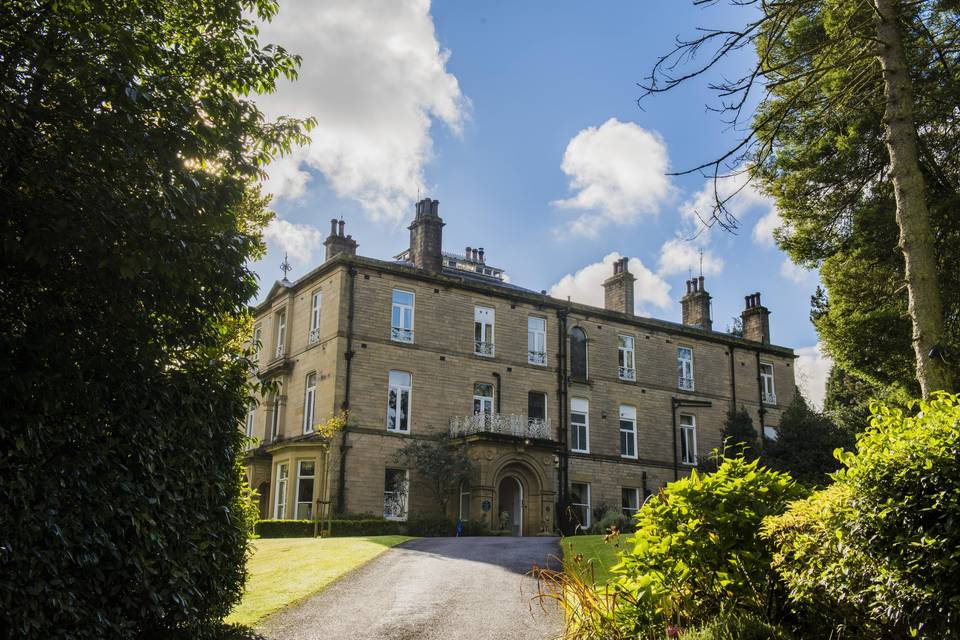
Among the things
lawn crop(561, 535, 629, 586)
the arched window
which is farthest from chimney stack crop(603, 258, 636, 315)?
lawn crop(561, 535, 629, 586)

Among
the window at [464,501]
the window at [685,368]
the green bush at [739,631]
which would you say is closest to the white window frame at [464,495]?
the window at [464,501]

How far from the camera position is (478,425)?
2955 centimetres

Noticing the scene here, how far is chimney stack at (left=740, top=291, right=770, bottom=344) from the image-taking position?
137 feet

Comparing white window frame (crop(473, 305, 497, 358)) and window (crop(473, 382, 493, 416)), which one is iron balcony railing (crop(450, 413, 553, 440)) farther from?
white window frame (crop(473, 305, 497, 358))

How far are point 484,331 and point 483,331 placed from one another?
5 centimetres

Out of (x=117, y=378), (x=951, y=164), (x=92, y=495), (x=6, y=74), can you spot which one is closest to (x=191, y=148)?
(x=6, y=74)

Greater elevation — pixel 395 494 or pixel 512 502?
pixel 395 494

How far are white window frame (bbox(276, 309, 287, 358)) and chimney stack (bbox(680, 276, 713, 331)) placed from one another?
65.4 ft

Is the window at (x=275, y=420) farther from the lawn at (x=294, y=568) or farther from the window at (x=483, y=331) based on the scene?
the lawn at (x=294, y=568)

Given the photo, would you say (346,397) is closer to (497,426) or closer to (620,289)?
(497,426)

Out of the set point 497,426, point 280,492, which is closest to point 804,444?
point 497,426

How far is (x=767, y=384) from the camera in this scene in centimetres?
4050

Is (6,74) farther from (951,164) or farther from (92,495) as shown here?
(951,164)

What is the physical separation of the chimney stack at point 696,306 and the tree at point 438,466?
1754 cm
